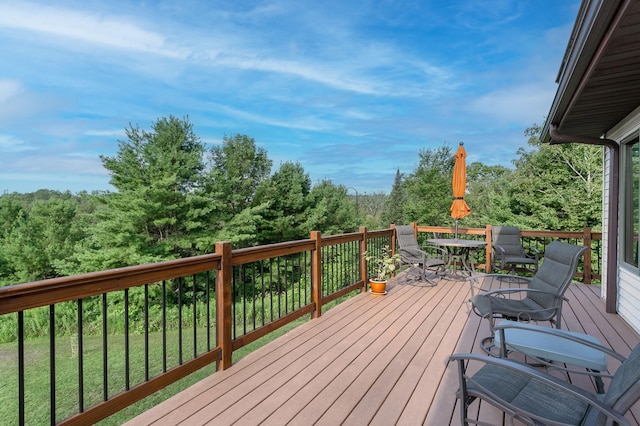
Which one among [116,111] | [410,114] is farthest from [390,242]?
[116,111]

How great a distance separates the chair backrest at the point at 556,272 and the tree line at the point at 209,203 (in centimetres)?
1262

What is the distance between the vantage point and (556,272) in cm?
314

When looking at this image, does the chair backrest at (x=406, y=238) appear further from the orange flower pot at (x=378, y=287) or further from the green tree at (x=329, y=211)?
the green tree at (x=329, y=211)

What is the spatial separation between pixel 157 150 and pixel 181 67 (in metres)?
5.61

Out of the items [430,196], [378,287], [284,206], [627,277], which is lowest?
[378,287]

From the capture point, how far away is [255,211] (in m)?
18.0

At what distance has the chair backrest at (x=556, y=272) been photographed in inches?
116

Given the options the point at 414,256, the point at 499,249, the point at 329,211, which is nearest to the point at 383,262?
the point at 414,256

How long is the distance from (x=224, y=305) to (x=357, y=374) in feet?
3.78

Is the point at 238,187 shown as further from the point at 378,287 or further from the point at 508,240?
the point at 378,287

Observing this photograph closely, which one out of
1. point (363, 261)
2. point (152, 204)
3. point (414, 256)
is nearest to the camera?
point (363, 261)

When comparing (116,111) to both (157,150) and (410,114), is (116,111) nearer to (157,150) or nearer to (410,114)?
(157,150)

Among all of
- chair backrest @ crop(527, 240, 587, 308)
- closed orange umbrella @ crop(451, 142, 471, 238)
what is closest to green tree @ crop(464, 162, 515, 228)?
closed orange umbrella @ crop(451, 142, 471, 238)

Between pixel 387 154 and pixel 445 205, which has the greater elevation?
pixel 387 154
